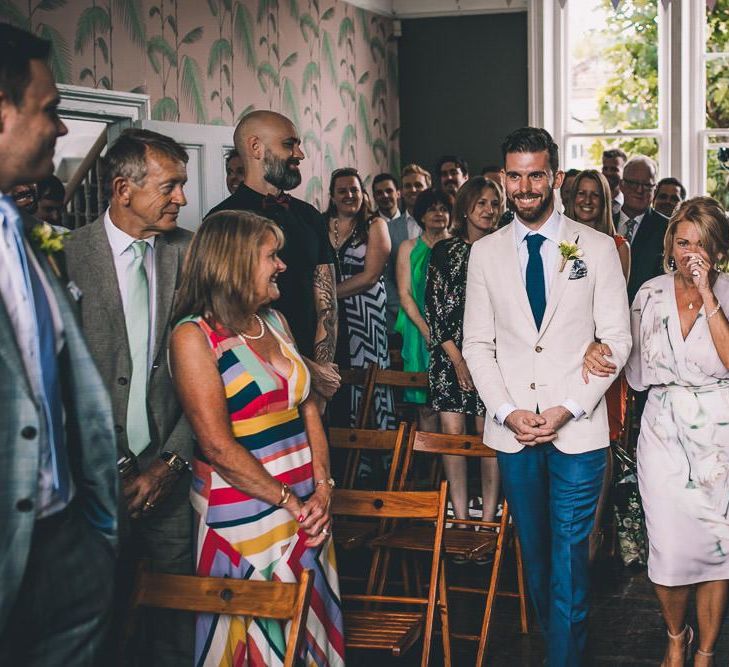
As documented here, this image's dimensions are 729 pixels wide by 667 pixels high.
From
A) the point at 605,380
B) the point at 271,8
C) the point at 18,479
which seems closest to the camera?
the point at 18,479

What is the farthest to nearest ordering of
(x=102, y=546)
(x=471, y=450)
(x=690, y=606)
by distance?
(x=690, y=606), (x=471, y=450), (x=102, y=546)

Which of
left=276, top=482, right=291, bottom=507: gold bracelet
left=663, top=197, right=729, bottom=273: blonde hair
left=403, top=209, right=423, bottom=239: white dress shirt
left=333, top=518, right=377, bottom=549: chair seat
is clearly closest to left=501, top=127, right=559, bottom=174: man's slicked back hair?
left=663, top=197, right=729, bottom=273: blonde hair

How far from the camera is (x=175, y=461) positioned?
3.02 m

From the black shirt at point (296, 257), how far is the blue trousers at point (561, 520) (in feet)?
2.86

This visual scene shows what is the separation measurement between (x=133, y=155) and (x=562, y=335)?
4.92 feet

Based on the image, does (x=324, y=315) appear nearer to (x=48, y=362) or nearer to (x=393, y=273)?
(x=48, y=362)

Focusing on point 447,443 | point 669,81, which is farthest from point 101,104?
point 669,81

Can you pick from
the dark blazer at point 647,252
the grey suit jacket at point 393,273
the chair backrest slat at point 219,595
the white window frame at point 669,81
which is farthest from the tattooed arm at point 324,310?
the white window frame at point 669,81

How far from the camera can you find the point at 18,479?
6.40ft

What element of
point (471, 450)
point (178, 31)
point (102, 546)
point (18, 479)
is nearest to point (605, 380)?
point (471, 450)

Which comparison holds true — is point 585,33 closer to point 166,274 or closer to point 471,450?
point 471,450

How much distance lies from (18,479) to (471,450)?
2.40m

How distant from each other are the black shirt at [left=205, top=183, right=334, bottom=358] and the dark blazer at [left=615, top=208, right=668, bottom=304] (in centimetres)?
299

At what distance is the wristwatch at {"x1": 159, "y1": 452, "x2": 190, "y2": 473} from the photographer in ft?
9.86
